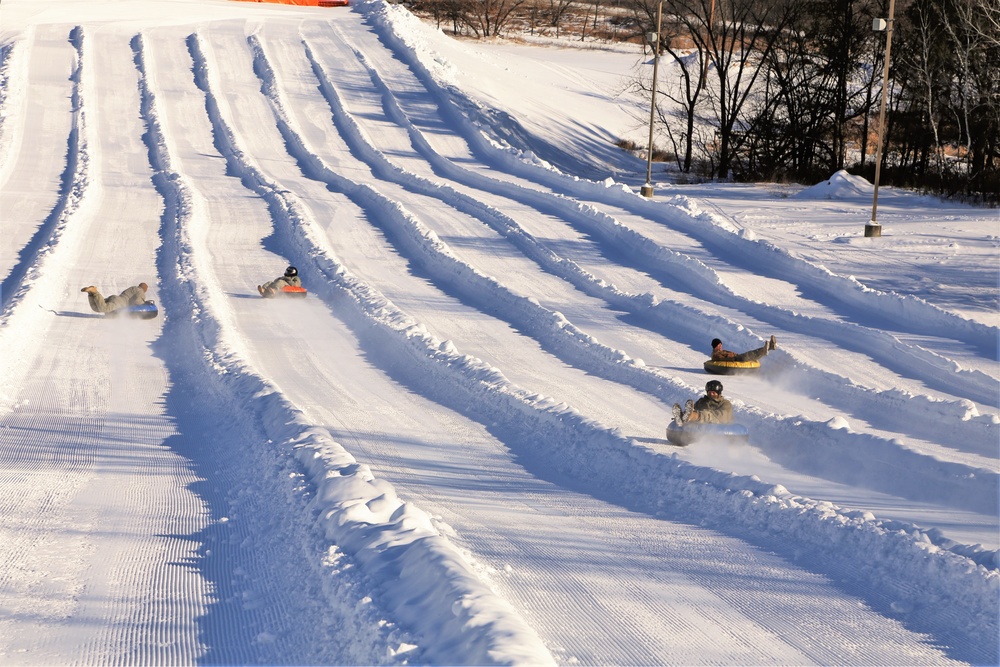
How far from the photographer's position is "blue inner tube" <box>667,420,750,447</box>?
9734 mm

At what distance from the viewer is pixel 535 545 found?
7.34 meters

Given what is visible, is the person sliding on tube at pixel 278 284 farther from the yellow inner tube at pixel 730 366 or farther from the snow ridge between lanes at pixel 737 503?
the yellow inner tube at pixel 730 366

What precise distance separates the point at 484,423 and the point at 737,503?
144 inches

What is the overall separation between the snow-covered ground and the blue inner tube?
139 millimetres

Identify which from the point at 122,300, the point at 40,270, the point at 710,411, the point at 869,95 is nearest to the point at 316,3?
the point at 869,95

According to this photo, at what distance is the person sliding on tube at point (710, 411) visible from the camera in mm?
9812

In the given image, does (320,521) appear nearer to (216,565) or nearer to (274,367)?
(216,565)

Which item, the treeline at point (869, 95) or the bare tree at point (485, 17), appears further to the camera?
the bare tree at point (485, 17)

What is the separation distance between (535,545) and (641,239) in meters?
15.0

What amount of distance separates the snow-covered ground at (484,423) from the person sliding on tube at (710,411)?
1.00 feet

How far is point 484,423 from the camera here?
10922mm

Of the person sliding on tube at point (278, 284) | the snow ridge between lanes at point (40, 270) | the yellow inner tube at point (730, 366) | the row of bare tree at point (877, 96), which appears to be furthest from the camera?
the row of bare tree at point (877, 96)

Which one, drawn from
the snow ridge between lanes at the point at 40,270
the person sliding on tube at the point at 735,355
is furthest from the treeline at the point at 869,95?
the person sliding on tube at the point at 735,355

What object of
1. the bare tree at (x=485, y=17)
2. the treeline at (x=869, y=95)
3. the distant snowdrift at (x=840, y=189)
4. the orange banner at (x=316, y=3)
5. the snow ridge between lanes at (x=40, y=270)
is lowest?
the snow ridge between lanes at (x=40, y=270)
